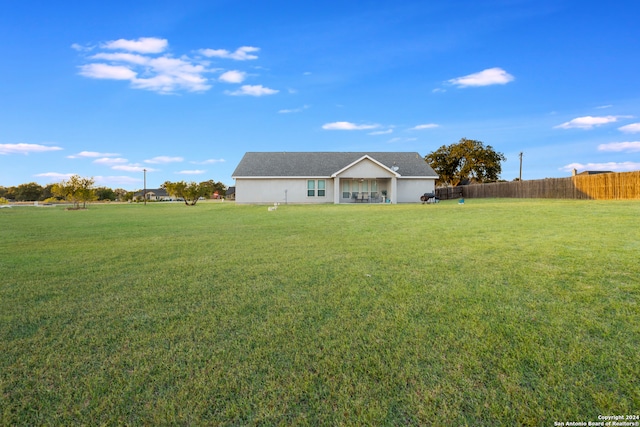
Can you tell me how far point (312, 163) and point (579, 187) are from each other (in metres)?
21.5

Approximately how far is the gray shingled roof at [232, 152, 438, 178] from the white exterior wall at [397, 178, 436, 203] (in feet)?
2.42

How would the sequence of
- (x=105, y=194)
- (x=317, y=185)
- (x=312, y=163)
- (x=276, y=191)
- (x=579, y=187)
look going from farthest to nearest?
(x=105, y=194) → (x=312, y=163) → (x=317, y=185) → (x=276, y=191) → (x=579, y=187)

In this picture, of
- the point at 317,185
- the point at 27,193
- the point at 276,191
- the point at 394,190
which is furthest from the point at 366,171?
the point at 27,193

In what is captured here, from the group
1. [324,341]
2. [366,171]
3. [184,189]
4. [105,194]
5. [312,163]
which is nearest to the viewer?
[324,341]

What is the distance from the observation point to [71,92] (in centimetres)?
2027

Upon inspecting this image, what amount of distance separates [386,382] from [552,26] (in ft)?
66.9

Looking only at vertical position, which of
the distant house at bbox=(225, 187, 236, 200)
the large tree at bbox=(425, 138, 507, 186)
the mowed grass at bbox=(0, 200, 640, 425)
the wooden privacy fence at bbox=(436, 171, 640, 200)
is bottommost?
the mowed grass at bbox=(0, 200, 640, 425)

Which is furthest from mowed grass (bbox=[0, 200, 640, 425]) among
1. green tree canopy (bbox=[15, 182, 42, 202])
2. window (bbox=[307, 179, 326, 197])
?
green tree canopy (bbox=[15, 182, 42, 202])

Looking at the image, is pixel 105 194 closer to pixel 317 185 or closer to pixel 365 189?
pixel 317 185

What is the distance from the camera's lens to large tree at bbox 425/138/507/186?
154ft

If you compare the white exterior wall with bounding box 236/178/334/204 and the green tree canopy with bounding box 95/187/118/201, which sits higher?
the green tree canopy with bounding box 95/187/118/201

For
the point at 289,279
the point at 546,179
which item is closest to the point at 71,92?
the point at 289,279

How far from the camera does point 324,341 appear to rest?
99.2 inches

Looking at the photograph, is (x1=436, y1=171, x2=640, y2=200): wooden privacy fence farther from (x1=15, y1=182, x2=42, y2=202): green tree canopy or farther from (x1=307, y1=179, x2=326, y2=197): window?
(x1=15, y1=182, x2=42, y2=202): green tree canopy
